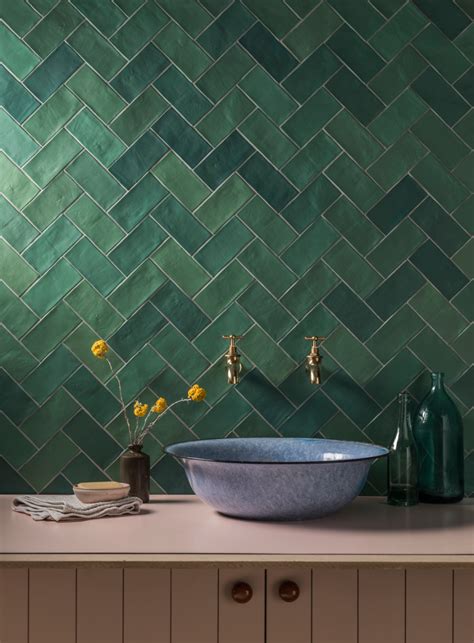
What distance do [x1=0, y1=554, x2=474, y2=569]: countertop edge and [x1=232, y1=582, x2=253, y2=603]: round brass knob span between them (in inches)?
2.8

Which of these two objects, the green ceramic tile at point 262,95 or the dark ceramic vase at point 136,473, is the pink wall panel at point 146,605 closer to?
the dark ceramic vase at point 136,473

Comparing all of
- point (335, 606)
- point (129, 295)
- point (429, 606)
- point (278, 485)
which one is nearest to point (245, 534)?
point (278, 485)

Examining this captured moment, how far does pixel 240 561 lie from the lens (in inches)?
59.9

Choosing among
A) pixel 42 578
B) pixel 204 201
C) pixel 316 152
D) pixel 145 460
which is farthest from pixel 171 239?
pixel 42 578

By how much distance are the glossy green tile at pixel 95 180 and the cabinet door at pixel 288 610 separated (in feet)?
3.88

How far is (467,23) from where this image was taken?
227 cm

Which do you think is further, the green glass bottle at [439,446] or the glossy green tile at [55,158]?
the glossy green tile at [55,158]

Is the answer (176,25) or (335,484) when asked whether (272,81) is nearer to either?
(176,25)

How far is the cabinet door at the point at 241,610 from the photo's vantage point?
1.59 m

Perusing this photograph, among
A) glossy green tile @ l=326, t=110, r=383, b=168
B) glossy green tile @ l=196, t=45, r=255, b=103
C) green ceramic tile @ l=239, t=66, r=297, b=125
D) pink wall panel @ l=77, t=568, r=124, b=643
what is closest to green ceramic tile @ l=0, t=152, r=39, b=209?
glossy green tile @ l=196, t=45, r=255, b=103

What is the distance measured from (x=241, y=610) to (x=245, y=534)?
0.18m

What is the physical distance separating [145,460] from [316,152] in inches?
39.9

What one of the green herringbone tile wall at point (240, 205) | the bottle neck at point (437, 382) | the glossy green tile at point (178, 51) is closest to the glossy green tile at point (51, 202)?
the green herringbone tile wall at point (240, 205)

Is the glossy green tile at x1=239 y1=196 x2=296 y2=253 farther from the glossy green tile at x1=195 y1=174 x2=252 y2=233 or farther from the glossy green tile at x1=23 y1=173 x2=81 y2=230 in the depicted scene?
the glossy green tile at x1=23 y1=173 x2=81 y2=230
